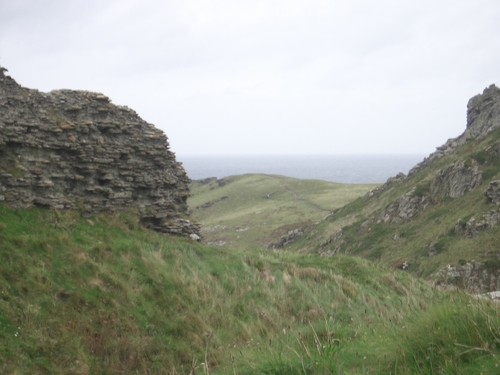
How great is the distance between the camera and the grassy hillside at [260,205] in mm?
66625

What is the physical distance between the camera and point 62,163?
17.4 metres

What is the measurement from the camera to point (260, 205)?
300 feet

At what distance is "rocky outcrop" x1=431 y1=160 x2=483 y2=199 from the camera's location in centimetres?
3969

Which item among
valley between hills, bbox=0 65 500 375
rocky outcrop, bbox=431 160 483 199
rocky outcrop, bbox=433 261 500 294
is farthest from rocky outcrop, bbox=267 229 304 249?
rocky outcrop, bbox=433 261 500 294

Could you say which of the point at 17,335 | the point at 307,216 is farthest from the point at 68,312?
the point at 307,216

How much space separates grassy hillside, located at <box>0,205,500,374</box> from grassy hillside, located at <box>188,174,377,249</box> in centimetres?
3891

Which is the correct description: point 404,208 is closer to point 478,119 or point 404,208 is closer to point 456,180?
point 456,180

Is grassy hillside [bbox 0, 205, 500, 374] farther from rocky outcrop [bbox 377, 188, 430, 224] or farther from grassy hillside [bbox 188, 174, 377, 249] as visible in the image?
grassy hillside [bbox 188, 174, 377, 249]

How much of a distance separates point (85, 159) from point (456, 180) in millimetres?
36334

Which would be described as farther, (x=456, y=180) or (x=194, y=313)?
(x=456, y=180)

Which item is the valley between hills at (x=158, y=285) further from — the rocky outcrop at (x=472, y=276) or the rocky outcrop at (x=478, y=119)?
the rocky outcrop at (x=478, y=119)

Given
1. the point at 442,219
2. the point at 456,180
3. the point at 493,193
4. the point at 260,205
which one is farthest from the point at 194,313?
the point at 260,205

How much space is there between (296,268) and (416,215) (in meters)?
27.3

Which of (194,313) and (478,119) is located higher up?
(478,119)
